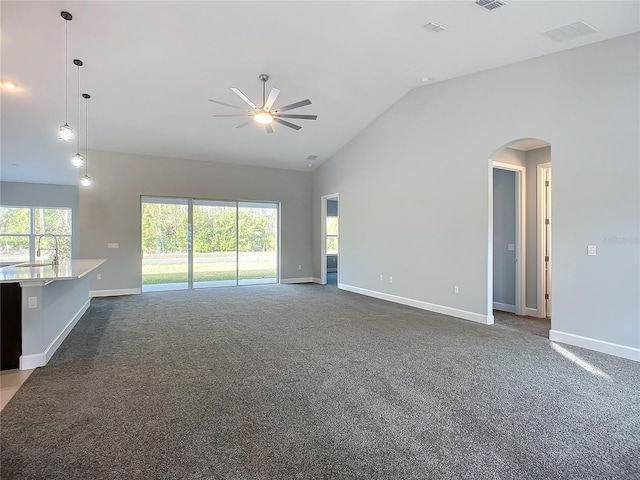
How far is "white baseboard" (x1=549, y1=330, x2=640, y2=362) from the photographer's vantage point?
12.1 feet

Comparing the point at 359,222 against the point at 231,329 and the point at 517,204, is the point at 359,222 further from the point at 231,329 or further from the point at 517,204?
the point at 231,329

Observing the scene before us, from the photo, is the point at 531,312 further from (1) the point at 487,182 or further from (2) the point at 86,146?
(2) the point at 86,146

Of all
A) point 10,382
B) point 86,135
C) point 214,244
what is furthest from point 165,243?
point 10,382

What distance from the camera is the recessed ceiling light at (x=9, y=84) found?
499 centimetres

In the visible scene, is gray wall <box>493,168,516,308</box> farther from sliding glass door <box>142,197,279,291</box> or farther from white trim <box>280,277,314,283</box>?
sliding glass door <box>142,197,279,291</box>

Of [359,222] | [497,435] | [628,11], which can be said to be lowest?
[497,435]

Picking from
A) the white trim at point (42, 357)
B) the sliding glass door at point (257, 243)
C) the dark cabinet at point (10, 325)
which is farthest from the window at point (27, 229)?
the dark cabinet at point (10, 325)

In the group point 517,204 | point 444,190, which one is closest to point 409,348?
point 444,190

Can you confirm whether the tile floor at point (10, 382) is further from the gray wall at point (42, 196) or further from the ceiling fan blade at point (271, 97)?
the gray wall at point (42, 196)

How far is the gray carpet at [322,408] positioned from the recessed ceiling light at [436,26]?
381 cm

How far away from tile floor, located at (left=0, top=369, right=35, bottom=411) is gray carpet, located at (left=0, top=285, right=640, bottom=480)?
0.08m

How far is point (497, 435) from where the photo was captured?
2.24 m

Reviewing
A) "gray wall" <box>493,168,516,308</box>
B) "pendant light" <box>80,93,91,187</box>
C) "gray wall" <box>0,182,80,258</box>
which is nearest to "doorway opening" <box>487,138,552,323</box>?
"gray wall" <box>493,168,516,308</box>

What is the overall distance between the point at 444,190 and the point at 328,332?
3.05 metres
